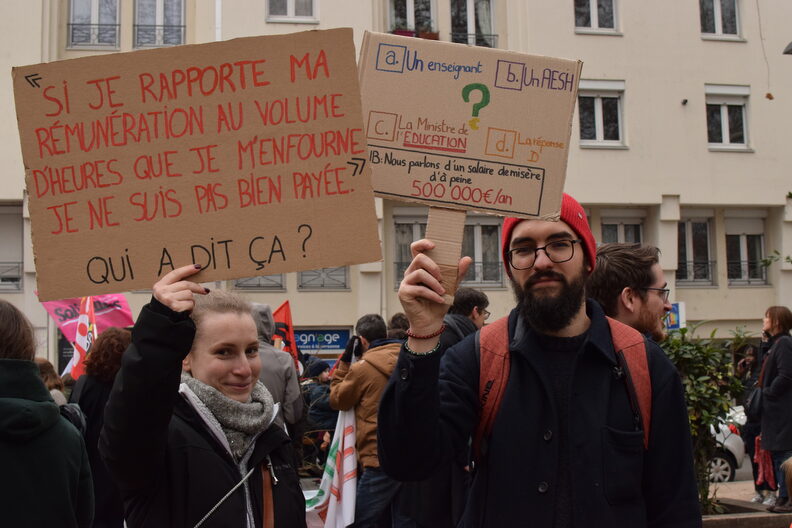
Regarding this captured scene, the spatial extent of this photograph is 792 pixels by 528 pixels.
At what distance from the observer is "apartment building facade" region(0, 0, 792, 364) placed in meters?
21.6

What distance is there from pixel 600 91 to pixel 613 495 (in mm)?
21271

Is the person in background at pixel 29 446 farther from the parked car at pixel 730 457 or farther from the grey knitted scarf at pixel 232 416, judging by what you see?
the parked car at pixel 730 457

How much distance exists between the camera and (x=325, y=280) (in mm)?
22016

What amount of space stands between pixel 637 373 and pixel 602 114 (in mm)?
20913

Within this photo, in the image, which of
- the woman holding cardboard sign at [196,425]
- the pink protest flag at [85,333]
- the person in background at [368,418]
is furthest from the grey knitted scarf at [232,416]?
the pink protest flag at [85,333]

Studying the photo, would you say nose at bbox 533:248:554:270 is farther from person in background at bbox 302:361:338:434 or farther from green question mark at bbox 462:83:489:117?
person in background at bbox 302:361:338:434

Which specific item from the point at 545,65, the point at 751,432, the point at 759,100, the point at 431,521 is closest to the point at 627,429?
the point at 545,65

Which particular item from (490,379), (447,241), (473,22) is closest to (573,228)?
(447,241)

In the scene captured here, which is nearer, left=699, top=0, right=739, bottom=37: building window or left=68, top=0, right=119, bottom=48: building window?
left=68, top=0, right=119, bottom=48: building window

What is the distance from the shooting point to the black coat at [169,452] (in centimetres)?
240

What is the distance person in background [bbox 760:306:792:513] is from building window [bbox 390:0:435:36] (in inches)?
610

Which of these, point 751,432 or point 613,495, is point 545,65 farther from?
point 751,432

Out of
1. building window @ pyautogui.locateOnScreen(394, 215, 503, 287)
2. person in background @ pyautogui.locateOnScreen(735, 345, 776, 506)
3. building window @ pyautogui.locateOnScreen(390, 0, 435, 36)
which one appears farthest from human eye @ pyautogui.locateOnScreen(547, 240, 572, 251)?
building window @ pyautogui.locateOnScreen(390, 0, 435, 36)

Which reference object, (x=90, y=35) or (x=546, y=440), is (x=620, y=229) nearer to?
(x=90, y=35)
